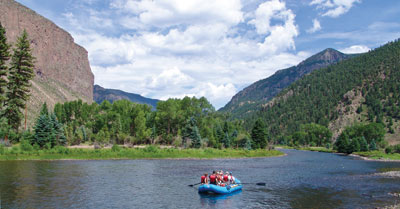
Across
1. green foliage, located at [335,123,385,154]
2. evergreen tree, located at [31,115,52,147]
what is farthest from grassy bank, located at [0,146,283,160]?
green foliage, located at [335,123,385,154]

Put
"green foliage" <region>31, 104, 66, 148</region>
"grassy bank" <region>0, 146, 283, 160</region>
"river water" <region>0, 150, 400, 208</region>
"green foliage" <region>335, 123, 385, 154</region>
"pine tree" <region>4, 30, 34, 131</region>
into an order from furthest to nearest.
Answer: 1. "green foliage" <region>335, 123, 385, 154</region>
2. "green foliage" <region>31, 104, 66, 148</region>
3. "pine tree" <region>4, 30, 34, 131</region>
4. "grassy bank" <region>0, 146, 283, 160</region>
5. "river water" <region>0, 150, 400, 208</region>

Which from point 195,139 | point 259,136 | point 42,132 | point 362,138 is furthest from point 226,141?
point 42,132

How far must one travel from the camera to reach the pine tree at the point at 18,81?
64875 mm

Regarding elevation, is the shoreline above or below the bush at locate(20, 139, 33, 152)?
below

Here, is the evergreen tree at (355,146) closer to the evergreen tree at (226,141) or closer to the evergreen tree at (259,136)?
the evergreen tree at (259,136)

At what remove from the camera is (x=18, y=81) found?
66.3 m

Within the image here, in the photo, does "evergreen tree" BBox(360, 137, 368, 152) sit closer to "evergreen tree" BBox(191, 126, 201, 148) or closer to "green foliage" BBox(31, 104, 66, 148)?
"evergreen tree" BBox(191, 126, 201, 148)

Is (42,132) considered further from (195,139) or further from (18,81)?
(195,139)

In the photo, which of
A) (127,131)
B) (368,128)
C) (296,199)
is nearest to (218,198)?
(296,199)

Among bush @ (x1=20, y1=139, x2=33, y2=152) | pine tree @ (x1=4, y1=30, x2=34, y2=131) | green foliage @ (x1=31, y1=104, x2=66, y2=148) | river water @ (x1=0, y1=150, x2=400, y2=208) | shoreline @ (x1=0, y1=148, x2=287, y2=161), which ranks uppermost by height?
pine tree @ (x1=4, y1=30, x2=34, y2=131)

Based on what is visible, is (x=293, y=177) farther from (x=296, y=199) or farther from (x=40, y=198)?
(x=40, y=198)

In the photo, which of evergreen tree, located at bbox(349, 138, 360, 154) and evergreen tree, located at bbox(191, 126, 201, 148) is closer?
evergreen tree, located at bbox(191, 126, 201, 148)

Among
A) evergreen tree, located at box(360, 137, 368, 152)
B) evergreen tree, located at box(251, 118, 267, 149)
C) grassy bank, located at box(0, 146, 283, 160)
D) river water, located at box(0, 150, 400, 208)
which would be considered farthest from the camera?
evergreen tree, located at box(360, 137, 368, 152)

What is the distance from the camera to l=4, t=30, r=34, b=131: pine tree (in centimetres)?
6488
